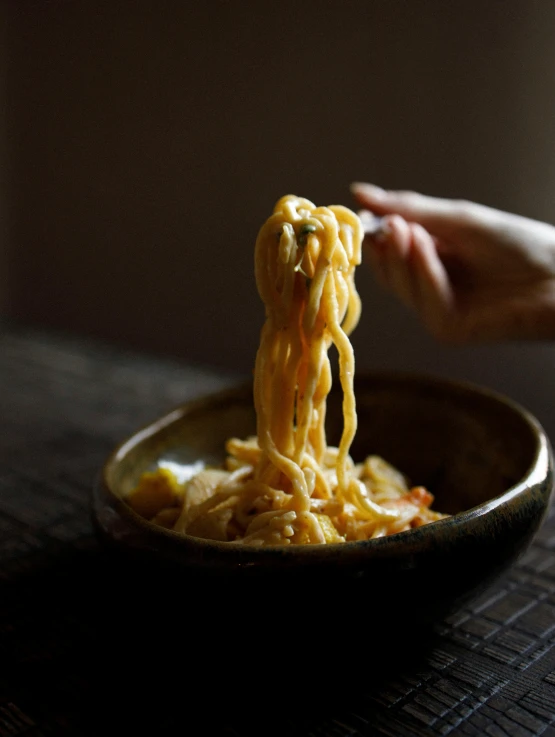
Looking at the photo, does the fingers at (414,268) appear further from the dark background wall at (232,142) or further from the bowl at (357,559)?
the dark background wall at (232,142)

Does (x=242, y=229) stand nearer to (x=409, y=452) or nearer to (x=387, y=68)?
(x=387, y=68)

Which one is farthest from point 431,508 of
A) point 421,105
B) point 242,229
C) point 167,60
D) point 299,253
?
point 167,60

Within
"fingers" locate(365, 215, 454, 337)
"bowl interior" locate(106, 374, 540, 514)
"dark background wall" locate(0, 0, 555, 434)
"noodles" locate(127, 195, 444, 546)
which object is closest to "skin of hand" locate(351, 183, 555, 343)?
"fingers" locate(365, 215, 454, 337)

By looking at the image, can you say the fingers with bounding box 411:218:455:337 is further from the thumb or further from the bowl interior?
the bowl interior

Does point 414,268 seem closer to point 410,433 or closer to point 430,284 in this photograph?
point 430,284

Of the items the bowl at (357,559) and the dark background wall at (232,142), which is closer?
the bowl at (357,559)

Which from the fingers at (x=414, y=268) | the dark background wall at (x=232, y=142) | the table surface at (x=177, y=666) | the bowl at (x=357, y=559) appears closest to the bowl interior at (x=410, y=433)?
the bowl at (x=357, y=559)
